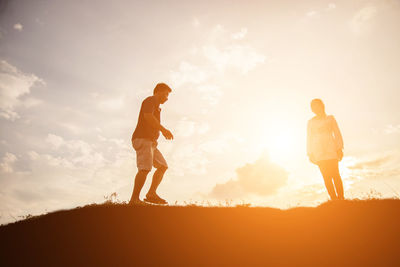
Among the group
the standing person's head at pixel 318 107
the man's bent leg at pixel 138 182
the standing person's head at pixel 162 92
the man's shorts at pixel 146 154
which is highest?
the standing person's head at pixel 162 92

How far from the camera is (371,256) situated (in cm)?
452

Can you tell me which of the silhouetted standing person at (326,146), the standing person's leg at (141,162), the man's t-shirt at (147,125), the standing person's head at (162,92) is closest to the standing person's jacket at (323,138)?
the silhouetted standing person at (326,146)

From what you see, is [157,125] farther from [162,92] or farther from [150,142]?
[162,92]

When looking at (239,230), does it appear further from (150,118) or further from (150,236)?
(150,118)

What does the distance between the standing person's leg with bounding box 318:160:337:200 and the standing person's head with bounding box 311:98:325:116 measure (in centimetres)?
131

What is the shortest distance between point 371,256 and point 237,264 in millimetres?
2200

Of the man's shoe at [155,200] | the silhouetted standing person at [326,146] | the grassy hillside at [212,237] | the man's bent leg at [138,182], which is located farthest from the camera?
the silhouetted standing person at [326,146]

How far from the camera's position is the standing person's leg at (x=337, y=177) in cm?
682

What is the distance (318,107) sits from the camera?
7.38 metres

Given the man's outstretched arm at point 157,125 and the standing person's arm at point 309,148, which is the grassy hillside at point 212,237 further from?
the man's outstretched arm at point 157,125

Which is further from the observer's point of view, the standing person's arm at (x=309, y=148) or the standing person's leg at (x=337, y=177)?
the standing person's arm at (x=309, y=148)

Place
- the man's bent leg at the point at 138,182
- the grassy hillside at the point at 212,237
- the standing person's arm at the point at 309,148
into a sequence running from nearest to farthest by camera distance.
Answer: the grassy hillside at the point at 212,237 < the man's bent leg at the point at 138,182 < the standing person's arm at the point at 309,148

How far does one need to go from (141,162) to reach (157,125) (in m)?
0.94

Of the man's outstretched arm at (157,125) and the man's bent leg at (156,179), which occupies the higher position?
the man's outstretched arm at (157,125)
